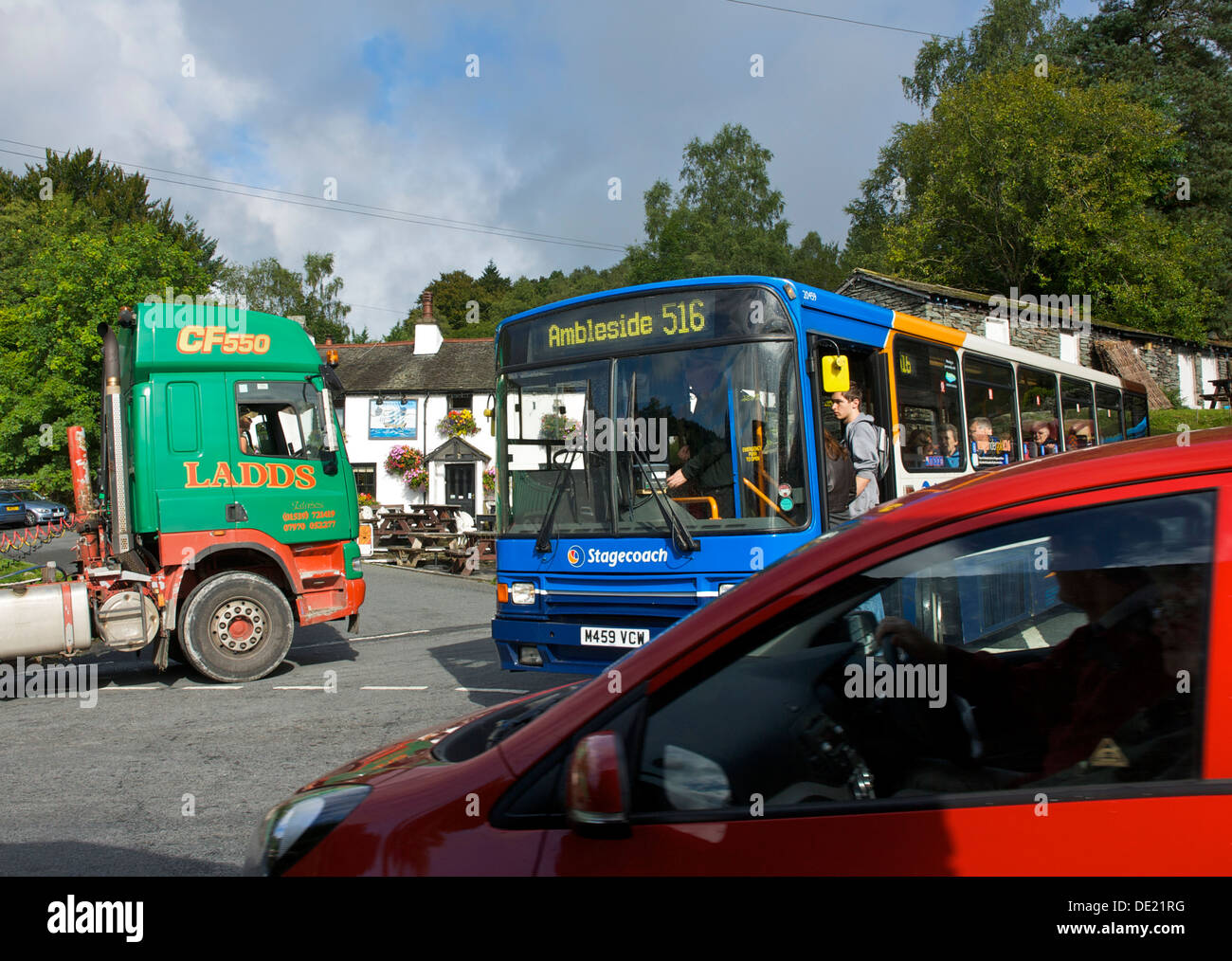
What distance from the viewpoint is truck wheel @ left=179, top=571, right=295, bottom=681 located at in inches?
367

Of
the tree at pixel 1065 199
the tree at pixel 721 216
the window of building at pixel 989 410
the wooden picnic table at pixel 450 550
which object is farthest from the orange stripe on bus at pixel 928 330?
the tree at pixel 721 216

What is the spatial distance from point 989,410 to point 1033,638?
8709 millimetres

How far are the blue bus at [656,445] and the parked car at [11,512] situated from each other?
3881cm

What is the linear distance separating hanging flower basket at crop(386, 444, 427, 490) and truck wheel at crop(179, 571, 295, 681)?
31.5 meters

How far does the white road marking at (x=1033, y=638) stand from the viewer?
7.10ft

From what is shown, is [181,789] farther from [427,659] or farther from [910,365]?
[910,365]

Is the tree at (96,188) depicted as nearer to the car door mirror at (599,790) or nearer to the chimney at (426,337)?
the chimney at (426,337)

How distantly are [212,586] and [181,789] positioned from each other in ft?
13.5

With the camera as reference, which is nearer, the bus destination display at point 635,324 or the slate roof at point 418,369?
the bus destination display at point 635,324

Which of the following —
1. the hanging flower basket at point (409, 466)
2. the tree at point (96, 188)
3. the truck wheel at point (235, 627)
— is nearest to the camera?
the truck wheel at point (235, 627)

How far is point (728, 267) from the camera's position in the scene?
193ft

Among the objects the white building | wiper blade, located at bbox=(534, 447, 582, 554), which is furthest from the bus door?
the white building
